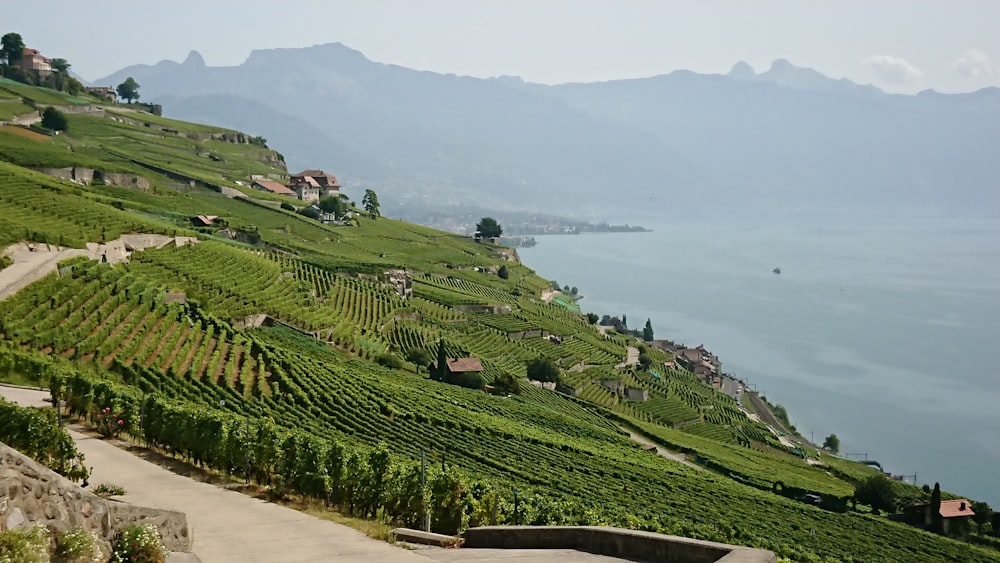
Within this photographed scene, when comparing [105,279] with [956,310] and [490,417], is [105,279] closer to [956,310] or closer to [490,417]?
[490,417]

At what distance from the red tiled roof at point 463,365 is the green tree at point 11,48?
80.5 m

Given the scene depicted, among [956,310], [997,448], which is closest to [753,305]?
[956,310]

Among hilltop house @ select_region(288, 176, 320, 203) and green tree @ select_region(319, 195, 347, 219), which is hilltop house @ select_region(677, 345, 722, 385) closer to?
green tree @ select_region(319, 195, 347, 219)

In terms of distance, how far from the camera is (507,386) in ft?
170

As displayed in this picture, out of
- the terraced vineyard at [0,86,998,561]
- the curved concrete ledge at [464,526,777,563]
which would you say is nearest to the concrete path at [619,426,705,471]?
the terraced vineyard at [0,86,998,561]

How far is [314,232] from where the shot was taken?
3238 inches

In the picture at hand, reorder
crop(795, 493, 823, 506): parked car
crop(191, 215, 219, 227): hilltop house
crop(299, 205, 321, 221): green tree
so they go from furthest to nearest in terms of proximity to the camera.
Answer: crop(299, 205, 321, 221): green tree, crop(191, 215, 219, 227): hilltop house, crop(795, 493, 823, 506): parked car

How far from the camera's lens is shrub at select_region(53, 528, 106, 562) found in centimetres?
782

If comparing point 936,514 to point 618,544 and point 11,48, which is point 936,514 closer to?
point 618,544

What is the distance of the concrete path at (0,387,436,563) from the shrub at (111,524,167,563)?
8.80ft

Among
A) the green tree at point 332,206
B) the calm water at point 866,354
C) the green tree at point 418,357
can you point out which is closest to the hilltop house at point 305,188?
the green tree at point 332,206

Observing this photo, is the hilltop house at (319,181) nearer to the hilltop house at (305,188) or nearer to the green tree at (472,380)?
the hilltop house at (305,188)

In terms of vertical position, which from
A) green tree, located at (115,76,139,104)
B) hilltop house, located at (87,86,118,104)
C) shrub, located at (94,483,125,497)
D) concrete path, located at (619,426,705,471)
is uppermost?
green tree, located at (115,76,139,104)

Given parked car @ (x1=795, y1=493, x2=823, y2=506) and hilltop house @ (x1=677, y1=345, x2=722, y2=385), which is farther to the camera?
hilltop house @ (x1=677, y1=345, x2=722, y2=385)
